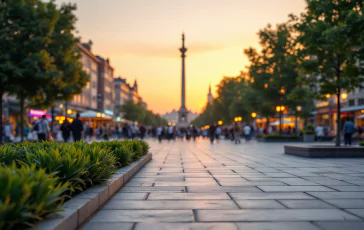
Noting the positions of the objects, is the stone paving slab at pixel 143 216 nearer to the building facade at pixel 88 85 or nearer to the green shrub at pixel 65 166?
the green shrub at pixel 65 166

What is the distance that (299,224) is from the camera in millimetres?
4648

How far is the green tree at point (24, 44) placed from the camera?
895 inches

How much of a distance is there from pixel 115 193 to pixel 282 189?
2857 millimetres

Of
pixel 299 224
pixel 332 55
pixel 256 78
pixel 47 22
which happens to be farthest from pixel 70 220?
pixel 256 78

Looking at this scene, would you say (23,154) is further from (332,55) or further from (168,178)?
(332,55)

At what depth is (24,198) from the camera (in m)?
3.25

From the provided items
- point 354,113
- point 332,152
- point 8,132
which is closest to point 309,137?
point 354,113

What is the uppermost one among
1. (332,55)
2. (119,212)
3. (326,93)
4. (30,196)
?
(332,55)

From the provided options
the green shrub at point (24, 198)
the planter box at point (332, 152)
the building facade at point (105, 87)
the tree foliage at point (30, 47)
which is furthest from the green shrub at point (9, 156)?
the building facade at point (105, 87)

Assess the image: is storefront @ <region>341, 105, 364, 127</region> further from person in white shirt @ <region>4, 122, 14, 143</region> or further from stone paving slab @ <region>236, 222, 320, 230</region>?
stone paving slab @ <region>236, 222, 320, 230</region>

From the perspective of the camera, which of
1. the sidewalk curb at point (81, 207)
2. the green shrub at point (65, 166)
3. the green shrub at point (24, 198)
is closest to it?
the green shrub at point (24, 198)

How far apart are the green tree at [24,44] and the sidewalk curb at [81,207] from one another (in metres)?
17.5

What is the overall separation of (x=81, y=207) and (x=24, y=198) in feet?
4.43

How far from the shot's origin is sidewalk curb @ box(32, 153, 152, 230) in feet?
11.9
